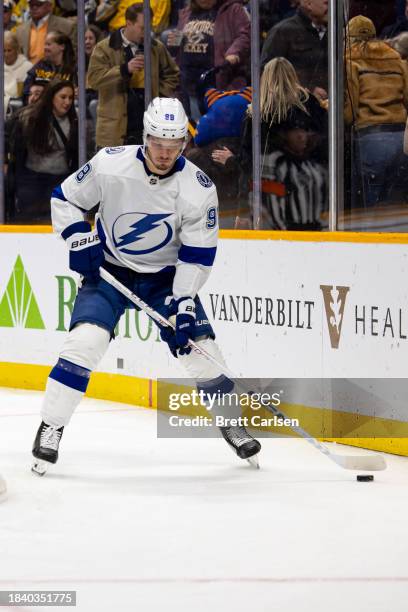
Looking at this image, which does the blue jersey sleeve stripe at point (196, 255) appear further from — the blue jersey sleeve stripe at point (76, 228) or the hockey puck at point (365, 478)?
the hockey puck at point (365, 478)

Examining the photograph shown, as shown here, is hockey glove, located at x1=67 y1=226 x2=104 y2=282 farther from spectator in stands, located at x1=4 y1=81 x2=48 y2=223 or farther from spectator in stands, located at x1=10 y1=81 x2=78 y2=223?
spectator in stands, located at x1=4 y1=81 x2=48 y2=223

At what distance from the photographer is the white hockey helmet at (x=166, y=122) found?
3.80m

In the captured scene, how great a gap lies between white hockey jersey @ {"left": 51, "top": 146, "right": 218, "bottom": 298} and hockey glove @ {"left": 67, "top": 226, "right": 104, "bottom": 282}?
4cm

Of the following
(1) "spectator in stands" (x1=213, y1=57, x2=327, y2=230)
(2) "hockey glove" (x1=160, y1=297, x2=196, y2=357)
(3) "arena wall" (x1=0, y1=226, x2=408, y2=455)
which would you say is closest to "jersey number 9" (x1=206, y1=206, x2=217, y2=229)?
(2) "hockey glove" (x1=160, y1=297, x2=196, y2=357)

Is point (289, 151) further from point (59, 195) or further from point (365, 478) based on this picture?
point (365, 478)

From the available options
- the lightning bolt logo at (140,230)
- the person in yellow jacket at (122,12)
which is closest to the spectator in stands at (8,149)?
the person in yellow jacket at (122,12)

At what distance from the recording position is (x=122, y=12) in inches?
230

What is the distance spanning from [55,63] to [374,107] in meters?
2.22

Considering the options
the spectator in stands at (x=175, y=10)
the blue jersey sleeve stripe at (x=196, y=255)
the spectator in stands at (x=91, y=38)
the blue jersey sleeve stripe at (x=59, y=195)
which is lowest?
the blue jersey sleeve stripe at (x=196, y=255)

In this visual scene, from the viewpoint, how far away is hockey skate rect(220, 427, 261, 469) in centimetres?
A: 405

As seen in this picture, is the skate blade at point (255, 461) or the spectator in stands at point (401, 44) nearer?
the skate blade at point (255, 461)

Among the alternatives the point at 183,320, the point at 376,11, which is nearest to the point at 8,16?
the point at 376,11

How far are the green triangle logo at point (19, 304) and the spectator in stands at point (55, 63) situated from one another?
0.96 meters

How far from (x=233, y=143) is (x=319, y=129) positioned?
1.83 ft
